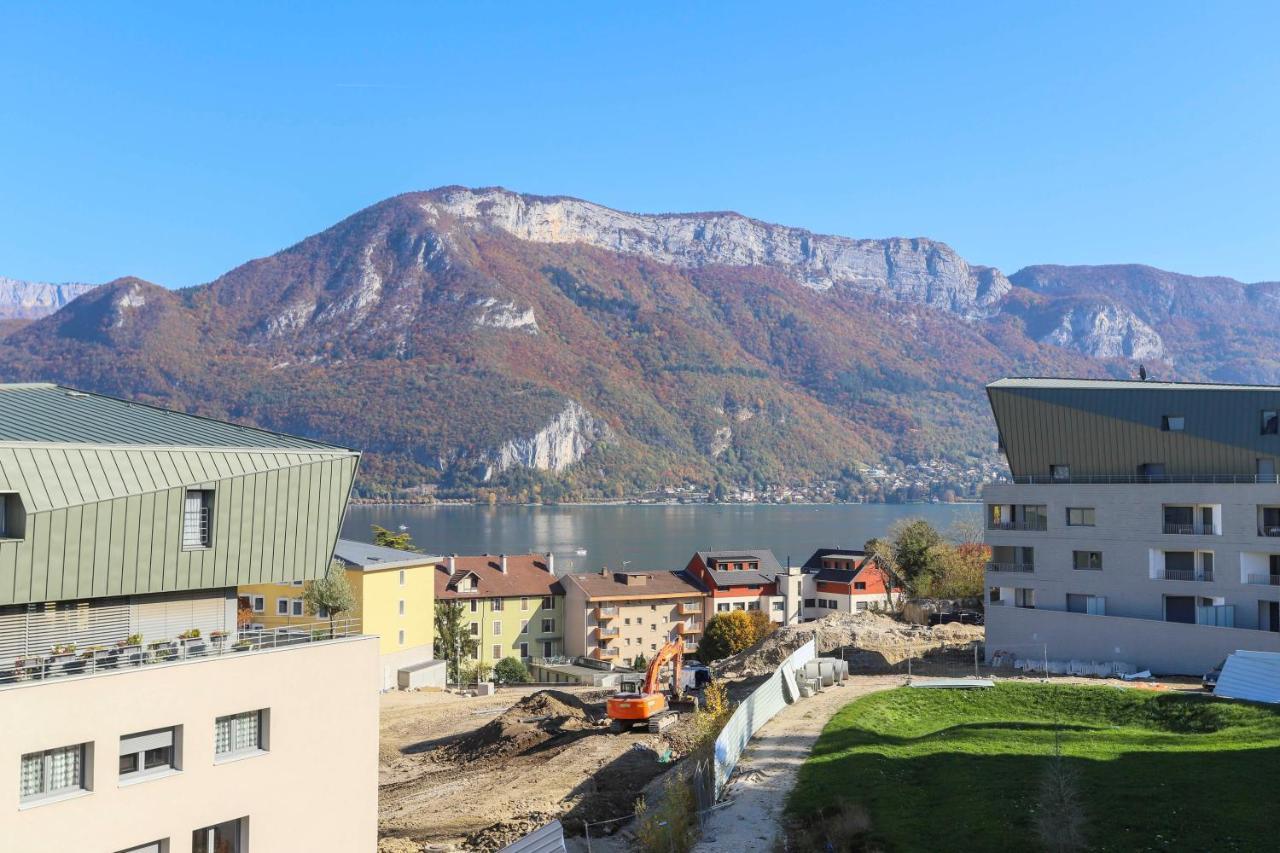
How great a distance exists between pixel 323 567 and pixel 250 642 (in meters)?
3.30

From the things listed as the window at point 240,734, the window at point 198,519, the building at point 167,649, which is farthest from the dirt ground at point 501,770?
the window at point 198,519

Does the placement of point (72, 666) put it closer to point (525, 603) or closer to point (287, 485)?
point (287, 485)

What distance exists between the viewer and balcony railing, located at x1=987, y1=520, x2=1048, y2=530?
49.1 metres

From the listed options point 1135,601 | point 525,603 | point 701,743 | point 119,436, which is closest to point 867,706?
point 701,743

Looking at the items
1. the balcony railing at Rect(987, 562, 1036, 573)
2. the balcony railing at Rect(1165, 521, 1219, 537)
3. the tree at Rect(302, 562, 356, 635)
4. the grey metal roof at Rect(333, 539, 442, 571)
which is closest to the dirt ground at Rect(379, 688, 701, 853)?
the tree at Rect(302, 562, 356, 635)

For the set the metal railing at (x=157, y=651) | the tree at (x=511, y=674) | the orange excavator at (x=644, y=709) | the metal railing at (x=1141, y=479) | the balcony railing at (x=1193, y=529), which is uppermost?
the metal railing at (x=1141, y=479)

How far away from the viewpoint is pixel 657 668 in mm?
41625

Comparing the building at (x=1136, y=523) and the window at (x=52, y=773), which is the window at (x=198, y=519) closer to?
the window at (x=52, y=773)

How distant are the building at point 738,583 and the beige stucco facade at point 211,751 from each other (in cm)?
6724

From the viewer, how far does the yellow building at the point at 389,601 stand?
55.0 metres

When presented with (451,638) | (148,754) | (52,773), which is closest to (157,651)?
(148,754)

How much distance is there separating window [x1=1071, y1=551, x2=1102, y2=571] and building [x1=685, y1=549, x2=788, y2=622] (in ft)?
137

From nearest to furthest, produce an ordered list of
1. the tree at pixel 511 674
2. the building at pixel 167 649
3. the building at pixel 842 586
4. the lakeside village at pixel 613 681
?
the building at pixel 167 649 < the lakeside village at pixel 613 681 < the tree at pixel 511 674 < the building at pixel 842 586

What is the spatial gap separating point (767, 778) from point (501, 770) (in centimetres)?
1106
